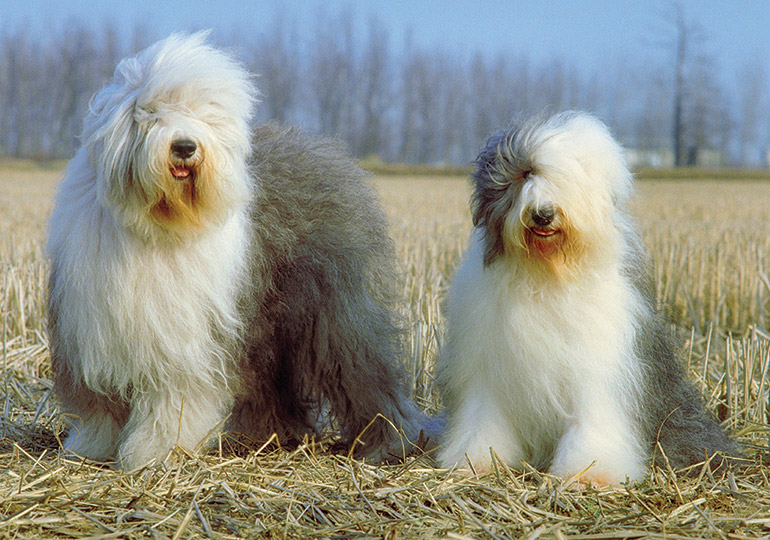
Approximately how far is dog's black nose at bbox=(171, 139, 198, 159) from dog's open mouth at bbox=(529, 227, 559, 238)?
141 centimetres

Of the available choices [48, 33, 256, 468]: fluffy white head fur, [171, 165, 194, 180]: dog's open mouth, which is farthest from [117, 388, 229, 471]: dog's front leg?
[171, 165, 194, 180]: dog's open mouth

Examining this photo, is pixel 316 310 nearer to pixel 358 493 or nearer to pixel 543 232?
pixel 358 493

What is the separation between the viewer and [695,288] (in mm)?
7008

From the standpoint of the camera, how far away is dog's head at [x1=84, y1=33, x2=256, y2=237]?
314cm

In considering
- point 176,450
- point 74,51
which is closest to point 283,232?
point 176,450

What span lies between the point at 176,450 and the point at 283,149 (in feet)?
5.13

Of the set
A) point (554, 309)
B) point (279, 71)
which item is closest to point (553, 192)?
point (554, 309)

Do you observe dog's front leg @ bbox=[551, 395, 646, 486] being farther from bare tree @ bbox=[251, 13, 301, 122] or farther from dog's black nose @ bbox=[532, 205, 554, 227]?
bare tree @ bbox=[251, 13, 301, 122]

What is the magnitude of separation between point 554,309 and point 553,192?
538mm

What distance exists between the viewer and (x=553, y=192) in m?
3.07

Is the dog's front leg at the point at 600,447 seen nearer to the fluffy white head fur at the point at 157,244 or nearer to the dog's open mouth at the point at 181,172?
the fluffy white head fur at the point at 157,244

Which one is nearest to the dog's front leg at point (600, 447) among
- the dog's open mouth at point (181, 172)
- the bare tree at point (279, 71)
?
the dog's open mouth at point (181, 172)

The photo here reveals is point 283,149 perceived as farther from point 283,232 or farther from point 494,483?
point 494,483

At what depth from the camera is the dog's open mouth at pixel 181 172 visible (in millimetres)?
3162
